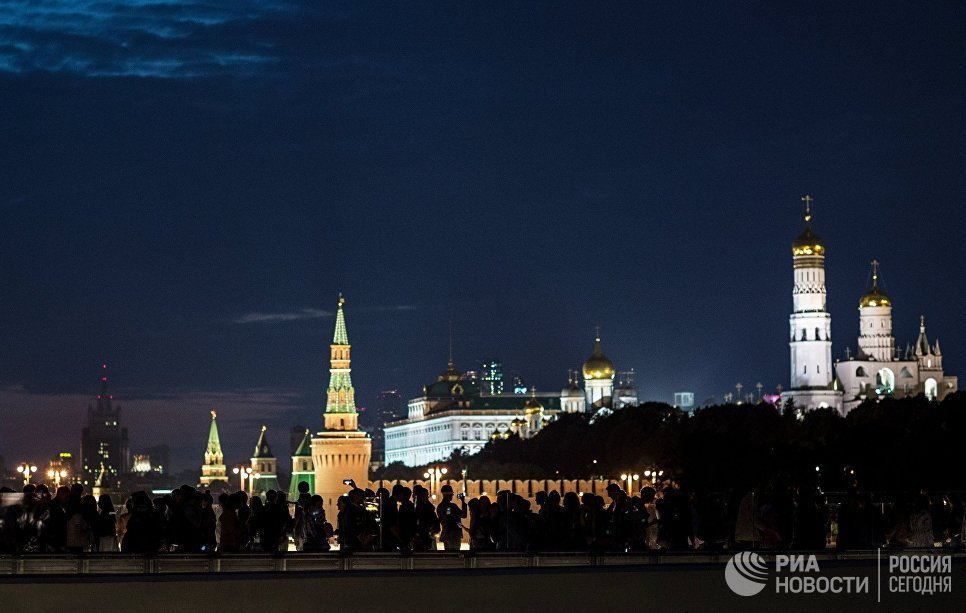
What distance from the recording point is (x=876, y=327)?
192 metres

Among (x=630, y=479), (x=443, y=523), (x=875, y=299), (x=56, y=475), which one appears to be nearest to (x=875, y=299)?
(x=875, y=299)

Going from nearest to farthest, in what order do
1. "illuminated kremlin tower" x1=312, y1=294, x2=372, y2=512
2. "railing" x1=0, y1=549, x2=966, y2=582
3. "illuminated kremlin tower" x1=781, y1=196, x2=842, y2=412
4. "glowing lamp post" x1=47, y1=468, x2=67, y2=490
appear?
"railing" x1=0, y1=549, x2=966, y2=582 < "glowing lamp post" x1=47, y1=468, x2=67, y2=490 < "illuminated kremlin tower" x1=312, y1=294, x2=372, y2=512 < "illuminated kremlin tower" x1=781, y1=196, x2=842, y2=412

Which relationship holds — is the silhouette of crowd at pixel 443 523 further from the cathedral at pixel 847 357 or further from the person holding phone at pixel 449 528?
the cathedral at pixel 847 357

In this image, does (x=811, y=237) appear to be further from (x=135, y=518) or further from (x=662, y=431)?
(x=135, y=518)

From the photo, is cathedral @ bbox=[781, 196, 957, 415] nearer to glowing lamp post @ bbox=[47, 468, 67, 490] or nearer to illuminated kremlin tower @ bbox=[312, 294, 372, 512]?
illuminated kremlin tower @ bbox=[312, 294, 372, 512]

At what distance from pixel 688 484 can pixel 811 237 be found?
96526 mm

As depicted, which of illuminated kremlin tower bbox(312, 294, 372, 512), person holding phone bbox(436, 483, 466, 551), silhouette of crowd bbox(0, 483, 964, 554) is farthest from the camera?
illuminated kremlin tower bbox(312, 294, 372, 512)

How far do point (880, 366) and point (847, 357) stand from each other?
6510 millimetres

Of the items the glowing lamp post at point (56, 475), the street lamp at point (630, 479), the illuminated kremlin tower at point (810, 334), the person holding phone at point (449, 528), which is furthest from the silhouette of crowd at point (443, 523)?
the illuminated kremlin tower at point (810, 334)

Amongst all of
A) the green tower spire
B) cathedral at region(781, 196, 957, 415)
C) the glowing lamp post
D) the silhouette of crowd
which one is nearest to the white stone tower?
cathedral at region(781, 196, 957, 415)

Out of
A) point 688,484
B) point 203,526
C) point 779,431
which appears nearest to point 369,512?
point 203,526

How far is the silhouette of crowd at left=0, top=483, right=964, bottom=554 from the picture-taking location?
27312 millimetres

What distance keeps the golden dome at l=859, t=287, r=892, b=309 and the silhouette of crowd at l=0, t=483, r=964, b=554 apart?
164 metres

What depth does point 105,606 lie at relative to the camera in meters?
25.3
